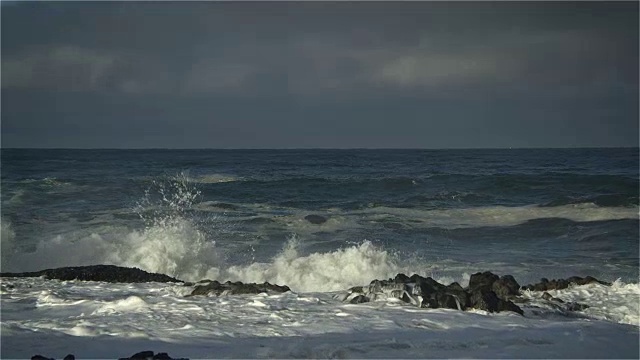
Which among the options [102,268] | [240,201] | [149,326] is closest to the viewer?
[149,326]

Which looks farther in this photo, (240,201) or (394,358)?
(240,201)

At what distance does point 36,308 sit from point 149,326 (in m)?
1.66

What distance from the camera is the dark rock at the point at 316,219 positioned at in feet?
62.1

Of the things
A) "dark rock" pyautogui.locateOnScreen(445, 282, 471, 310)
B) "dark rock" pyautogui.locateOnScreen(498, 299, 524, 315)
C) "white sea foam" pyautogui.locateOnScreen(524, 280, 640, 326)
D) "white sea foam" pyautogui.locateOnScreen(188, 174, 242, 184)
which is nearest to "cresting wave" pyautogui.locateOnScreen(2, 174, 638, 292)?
"white sea foam" pyautogui.locateOnScreen(524, 280, 640, 326)

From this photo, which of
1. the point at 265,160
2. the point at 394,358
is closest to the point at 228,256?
the point at 394,358

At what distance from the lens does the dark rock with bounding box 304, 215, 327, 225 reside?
62.1 ft

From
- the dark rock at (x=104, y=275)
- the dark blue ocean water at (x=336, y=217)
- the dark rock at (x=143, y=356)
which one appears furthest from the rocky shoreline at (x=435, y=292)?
the dark blue ocean water at (x=336, y=217)

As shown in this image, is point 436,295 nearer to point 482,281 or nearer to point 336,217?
point 482,281

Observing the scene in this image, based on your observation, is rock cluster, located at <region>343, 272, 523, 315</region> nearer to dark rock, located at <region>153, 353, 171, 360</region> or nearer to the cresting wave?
dark rock, located at <region>153, 353, 171, 360</region>

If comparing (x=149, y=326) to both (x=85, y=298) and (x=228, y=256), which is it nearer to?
(x=85, y=298)

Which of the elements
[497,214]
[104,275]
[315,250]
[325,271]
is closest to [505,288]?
[325,271]

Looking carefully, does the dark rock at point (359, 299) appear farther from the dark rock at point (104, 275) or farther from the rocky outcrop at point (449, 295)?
the dark rock at point (104, 275)

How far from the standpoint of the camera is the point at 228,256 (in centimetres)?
1438

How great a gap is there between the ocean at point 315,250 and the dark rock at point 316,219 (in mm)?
55
